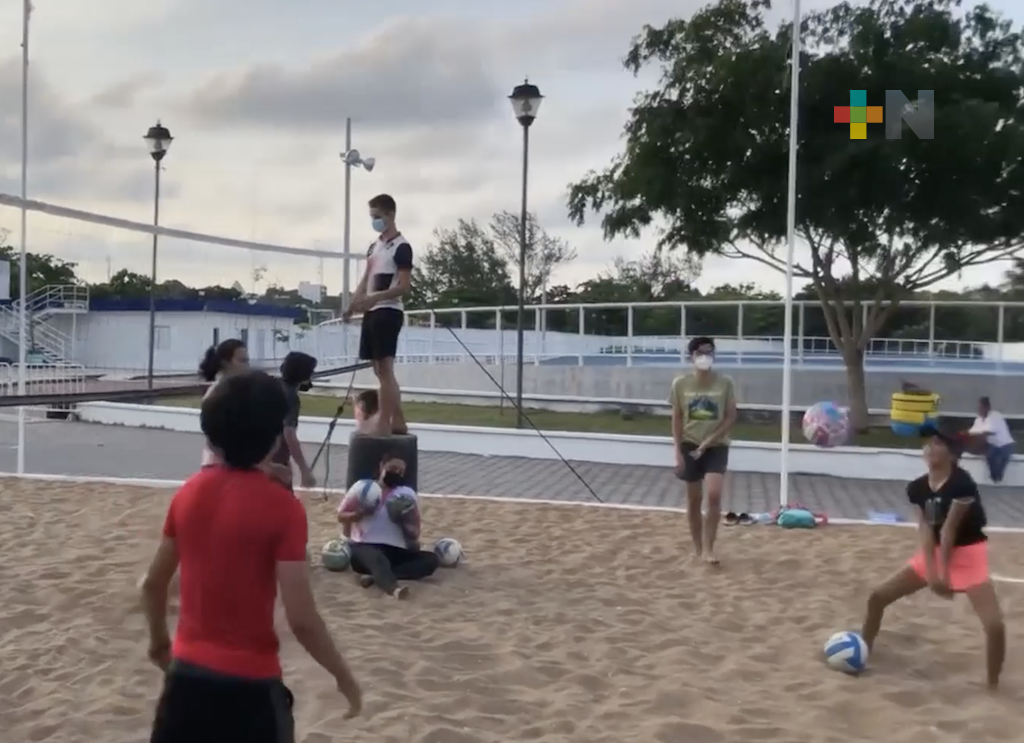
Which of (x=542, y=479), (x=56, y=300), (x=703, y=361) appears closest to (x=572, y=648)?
(x=703, y=361)

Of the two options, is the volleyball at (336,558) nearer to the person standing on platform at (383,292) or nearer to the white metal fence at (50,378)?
the person standing on platform at (383,292)

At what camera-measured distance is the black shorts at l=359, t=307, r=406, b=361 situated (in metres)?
7.11

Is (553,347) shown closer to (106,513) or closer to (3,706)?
(106,513)

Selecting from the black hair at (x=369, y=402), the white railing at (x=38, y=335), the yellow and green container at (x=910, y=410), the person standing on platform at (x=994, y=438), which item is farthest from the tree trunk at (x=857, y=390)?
the white railing at (x=38, y=335)

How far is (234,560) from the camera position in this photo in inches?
93.7

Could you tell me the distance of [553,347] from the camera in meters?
19.9

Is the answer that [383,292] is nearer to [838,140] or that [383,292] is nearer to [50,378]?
[50,378]

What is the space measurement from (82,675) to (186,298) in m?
7.54

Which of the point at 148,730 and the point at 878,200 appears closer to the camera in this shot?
the point at 148,730

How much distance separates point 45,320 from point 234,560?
9.87 m

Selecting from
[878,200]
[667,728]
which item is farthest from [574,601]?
[878,200]

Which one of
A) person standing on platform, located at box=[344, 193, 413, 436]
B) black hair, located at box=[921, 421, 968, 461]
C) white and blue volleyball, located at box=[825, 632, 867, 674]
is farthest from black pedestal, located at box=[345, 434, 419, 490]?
black hair, located at box=[921, 421, 968, 461]

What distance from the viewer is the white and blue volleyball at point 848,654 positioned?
198 inches

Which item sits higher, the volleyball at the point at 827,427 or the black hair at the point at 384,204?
the black hair at the point at 384,204
